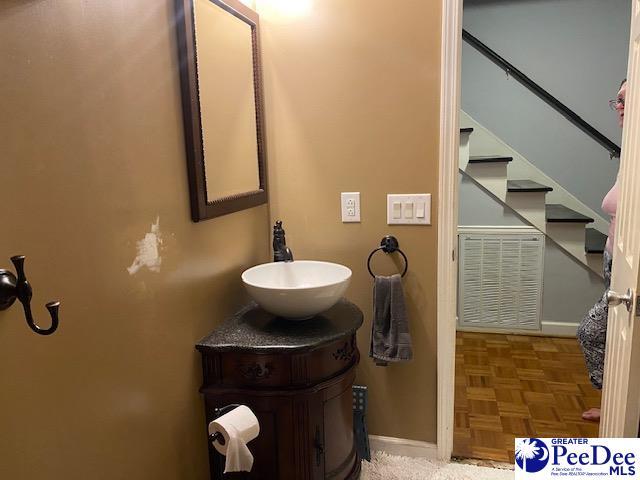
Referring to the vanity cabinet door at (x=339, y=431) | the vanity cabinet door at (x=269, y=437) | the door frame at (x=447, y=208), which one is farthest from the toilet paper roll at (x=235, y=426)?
the door frame at (x=447, y=208)

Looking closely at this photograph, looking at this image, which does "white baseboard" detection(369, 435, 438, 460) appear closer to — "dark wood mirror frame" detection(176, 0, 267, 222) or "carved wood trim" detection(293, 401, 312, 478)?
"carved wood trim" detection(293, 401, 312, 478)

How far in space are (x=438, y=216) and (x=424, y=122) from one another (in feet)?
1.20

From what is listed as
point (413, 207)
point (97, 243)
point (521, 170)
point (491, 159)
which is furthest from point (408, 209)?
point (521, 170)

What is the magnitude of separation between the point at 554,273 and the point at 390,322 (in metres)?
1.96

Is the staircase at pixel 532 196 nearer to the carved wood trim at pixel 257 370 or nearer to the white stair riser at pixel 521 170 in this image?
the white stair riser at pixel 521 170

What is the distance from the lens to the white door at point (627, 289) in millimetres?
1265

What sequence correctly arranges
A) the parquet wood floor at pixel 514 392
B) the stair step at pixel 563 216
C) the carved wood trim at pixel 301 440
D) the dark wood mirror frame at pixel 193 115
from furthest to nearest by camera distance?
the stair step at pixel 563 216 → the parquet wood floor at pixel 514 392 → the carved wood trim at pixel 301 440 → the dark wood mirror frame at pixel 193 115

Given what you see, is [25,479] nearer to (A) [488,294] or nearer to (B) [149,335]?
(B) [149,335]

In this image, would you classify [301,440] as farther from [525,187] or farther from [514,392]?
[525,187]

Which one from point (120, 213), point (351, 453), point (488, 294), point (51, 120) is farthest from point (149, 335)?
point (488, 294)

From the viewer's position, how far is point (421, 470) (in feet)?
6.45

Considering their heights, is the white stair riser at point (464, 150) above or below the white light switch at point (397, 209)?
above

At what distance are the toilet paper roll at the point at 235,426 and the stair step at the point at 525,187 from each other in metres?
2.59

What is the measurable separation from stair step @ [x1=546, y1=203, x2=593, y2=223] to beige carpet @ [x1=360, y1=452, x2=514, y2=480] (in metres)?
1.85
